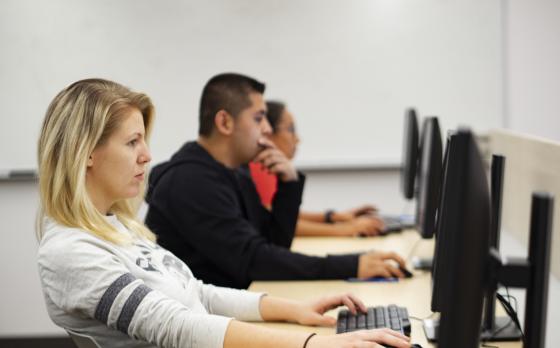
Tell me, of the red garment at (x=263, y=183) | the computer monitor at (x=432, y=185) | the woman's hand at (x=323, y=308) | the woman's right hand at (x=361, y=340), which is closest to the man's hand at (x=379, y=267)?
the computer monitor at (x=432, y=185)

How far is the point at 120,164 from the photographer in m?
1.48

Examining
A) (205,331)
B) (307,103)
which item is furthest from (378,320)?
Result: (307,103)

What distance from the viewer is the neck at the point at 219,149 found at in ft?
7.98

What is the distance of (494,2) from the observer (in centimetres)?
392

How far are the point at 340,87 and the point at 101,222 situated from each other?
274cm

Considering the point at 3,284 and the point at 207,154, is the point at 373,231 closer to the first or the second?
the point at 207,154

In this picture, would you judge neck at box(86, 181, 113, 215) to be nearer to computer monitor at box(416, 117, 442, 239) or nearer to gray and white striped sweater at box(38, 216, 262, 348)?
gray and white striped sweater at box(38, 216, 262, 348)

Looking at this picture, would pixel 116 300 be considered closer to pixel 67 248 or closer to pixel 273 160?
pixel 67 248

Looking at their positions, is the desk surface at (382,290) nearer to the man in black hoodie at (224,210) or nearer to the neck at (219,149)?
the man in black hoodie at (224,210)

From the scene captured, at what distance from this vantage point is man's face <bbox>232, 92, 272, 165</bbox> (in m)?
2.45

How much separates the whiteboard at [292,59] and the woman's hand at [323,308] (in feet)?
7.87

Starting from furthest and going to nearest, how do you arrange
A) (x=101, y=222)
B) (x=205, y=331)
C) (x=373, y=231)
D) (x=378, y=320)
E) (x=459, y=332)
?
(x=373, y=231), (x=378, y=320), (x=101, y=222), (x=205, y=331), (x=459, y=332)

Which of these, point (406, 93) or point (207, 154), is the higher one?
point (406, 93)

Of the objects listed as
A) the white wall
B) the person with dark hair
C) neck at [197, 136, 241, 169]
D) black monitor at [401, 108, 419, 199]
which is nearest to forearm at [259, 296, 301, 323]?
neck at [197, 136, 241, 169]
